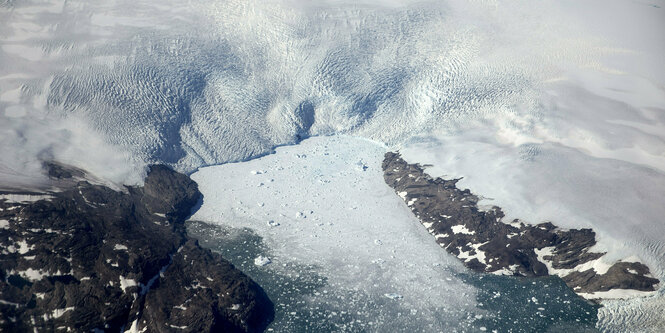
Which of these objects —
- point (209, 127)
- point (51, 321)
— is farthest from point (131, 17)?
point (51, 321)

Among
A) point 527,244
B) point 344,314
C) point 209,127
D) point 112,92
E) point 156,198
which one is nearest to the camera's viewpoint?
point 344,314

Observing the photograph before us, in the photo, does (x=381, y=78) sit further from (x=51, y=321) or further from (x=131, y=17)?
(x=51, y=321)

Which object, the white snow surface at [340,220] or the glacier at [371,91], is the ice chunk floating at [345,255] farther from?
the glacier at [371,91]

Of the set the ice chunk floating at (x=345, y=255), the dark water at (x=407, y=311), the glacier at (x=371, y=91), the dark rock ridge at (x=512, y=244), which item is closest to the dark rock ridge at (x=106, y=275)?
the dark water at (x=407, y=311)

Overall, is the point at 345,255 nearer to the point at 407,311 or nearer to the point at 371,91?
the point at 407,311

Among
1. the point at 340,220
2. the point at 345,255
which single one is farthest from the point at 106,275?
the point at 340,220

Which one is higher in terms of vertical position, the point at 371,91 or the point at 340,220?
the point at 371,91
